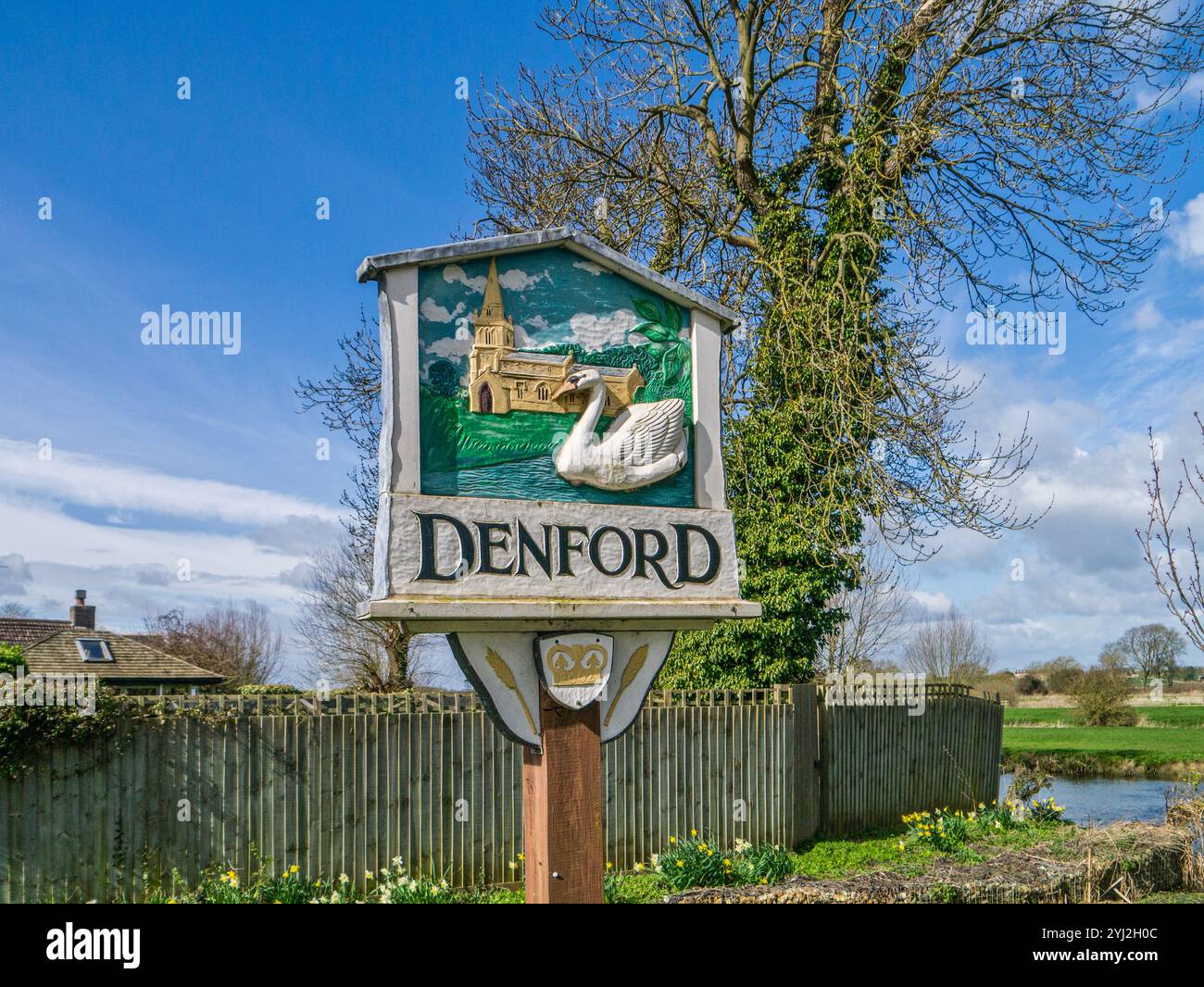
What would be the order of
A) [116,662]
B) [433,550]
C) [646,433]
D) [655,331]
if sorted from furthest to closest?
1. [116,662]
2. [655,331]
3. [646,433]
4. [433,550]

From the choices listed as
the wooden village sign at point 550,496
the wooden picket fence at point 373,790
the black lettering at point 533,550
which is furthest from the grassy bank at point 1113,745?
the black lettering at point 533,550

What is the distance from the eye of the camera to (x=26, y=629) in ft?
94.2

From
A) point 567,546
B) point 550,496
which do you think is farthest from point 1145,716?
point 550,496

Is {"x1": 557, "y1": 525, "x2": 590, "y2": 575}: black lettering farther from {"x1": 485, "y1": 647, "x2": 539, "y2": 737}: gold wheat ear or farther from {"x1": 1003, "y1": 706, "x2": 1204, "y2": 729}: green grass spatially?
{"x1": 1003, "y1": 706, "x2": 1204, "y2": 729}: green grass

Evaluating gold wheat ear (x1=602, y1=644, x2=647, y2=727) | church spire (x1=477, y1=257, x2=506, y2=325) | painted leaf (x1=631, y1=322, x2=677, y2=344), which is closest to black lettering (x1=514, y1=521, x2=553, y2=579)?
gold wheat ear (x1=602, y1=644, x2=647, y2=727)

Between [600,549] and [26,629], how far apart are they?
29.8 metres

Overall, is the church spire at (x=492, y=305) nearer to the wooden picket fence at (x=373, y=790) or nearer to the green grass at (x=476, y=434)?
the green grass at (x=476, y=434)

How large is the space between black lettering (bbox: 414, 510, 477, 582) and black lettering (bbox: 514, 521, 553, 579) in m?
0.28

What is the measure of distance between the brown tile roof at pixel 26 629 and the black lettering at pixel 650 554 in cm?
2751

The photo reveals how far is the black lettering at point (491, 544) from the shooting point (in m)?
4.77

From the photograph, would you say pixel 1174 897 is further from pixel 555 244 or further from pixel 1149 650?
pixel 1149 650

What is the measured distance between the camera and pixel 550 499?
4996mm

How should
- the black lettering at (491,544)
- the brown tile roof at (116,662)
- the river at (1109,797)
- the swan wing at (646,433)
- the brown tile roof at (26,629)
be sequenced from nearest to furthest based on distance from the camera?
the black lettering at (491,544)
the swan wing at (646,433)
the river at (1109,797)
the brown tile roof at (116,662)
the brown tile roof at (26,629)
